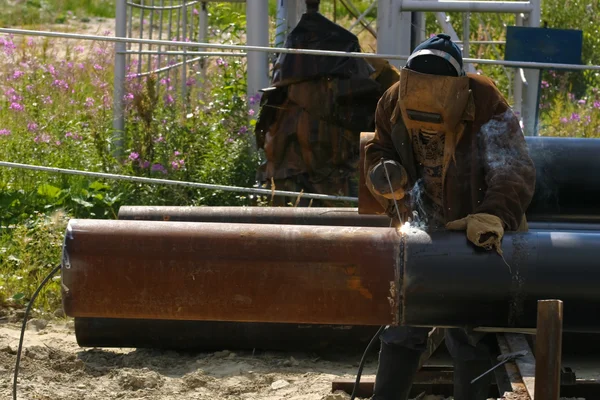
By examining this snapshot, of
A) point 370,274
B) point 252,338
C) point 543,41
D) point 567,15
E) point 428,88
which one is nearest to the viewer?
point 370,274

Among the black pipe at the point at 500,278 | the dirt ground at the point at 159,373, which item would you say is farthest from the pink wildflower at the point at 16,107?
the black pipe at the point at 500,278

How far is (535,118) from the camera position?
7.56 meters

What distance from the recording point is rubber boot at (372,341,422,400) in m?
4.03

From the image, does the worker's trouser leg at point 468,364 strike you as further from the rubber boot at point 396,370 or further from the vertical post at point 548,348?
the vertical post at point 548,348

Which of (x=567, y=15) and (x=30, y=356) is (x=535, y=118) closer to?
(x=30, y=356)

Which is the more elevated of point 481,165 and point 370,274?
point 481,165

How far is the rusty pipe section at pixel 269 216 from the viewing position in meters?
5.13

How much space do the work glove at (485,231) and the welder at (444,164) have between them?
2.1 inches

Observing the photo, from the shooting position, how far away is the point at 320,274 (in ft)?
10.9

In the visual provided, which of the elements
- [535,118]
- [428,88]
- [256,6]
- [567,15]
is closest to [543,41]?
[535,118]

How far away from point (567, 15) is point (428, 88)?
9.02m

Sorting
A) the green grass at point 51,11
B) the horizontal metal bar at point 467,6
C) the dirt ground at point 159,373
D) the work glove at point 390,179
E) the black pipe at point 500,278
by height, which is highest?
the green grass at point 51,11

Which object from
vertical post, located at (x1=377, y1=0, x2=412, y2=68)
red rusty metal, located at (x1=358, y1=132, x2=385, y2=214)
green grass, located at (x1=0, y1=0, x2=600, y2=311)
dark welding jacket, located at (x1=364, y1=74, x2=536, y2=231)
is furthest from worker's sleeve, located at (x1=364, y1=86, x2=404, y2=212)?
vertical post, located at (x1=377, y1=0, x2=412, y2=68)

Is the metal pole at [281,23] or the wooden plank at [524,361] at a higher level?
the metal pole at [281,23]
